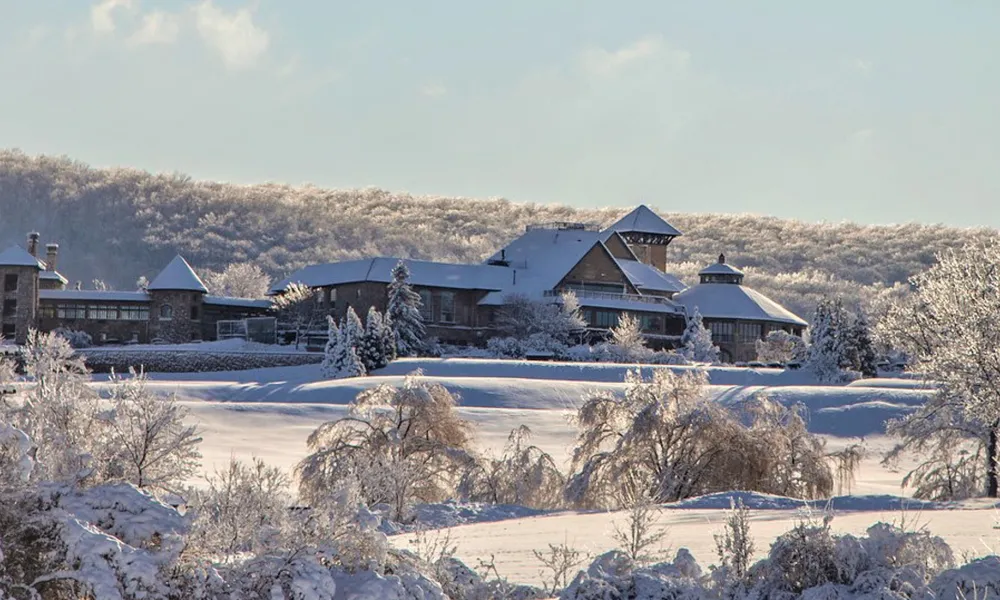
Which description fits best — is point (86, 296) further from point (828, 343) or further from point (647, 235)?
point (647, 235)

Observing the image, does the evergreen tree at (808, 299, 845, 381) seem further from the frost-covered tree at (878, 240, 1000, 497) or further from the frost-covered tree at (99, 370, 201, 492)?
the frost-covered tree at (99, 370, 201, 492)

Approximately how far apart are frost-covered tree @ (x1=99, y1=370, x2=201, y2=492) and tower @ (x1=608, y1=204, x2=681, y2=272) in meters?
83.8

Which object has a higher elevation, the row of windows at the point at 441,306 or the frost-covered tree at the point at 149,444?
the row of windows at the point at 441,306

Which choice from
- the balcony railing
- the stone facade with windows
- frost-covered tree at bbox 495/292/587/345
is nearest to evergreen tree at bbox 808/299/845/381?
frost-covered tree at bbox 495/292/587/345

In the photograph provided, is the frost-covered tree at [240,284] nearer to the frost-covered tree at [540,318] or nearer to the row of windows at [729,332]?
the frost-covered tree at [540,318]

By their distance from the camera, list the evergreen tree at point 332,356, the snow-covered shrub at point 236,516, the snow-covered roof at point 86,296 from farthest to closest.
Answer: the snow-covered roof at point 86,296 < the evergreen tree at point 332,356 < the snow-covered shrub at point 236,516

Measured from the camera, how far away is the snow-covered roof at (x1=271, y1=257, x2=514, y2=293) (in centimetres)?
7994

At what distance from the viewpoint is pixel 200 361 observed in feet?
226

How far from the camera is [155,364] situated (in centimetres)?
6912

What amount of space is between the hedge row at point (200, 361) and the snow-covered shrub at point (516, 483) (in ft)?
127

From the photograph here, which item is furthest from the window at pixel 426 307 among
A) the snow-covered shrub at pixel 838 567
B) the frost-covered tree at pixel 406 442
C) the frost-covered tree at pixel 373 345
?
the snow-covered shrub at pixel 838 567

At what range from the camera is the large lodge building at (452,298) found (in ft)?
253

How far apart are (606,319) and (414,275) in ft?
35.8

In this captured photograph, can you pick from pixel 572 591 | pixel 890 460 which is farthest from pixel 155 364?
pixel 572 591
